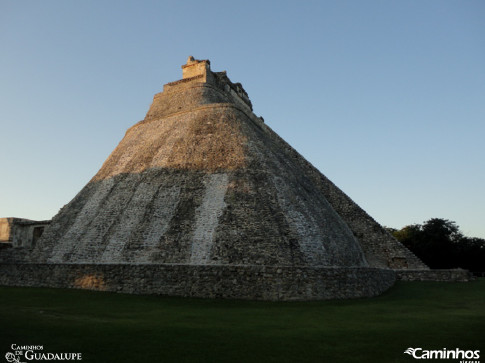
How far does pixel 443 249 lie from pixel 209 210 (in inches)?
1020

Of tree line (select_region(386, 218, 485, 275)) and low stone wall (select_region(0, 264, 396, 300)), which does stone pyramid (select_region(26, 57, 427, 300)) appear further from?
tree line (select_region(386, 218, 485, 275))

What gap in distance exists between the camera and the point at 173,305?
11320 millimetres

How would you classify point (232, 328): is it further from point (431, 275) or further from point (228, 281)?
point (431, 275)

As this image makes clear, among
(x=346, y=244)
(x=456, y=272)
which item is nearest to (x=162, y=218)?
(x=346, y=244)

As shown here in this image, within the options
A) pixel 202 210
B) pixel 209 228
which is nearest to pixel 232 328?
pixel 209 228

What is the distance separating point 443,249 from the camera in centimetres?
3281

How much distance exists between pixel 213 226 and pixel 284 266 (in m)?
3.67

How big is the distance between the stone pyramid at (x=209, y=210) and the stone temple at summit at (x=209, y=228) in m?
0.05

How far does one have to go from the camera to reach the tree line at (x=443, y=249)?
32.6 metres

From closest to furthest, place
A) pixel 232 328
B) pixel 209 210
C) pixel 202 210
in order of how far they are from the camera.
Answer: pixel 232 328, pixel 209 210, pixel 202 210

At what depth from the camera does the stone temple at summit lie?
43.5 feet

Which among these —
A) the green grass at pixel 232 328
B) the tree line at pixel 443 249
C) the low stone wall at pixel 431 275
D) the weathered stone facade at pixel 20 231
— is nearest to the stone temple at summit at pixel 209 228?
the low stone wall at pixel 431 275

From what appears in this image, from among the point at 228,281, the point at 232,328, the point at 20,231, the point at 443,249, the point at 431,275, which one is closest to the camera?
the point at 232,328

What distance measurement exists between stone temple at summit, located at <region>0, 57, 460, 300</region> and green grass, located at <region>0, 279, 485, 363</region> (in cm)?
113
